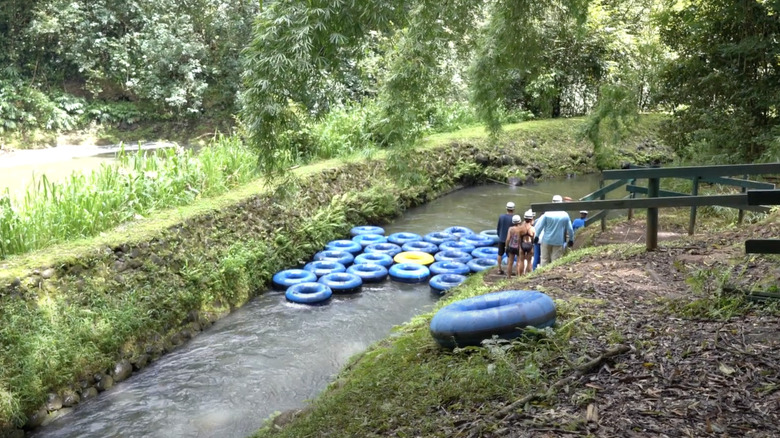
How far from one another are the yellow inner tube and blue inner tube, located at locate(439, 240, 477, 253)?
0.60 meters

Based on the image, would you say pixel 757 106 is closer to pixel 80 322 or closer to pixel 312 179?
pixel 312 179

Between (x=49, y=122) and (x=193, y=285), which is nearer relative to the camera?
(x=193, y=285)

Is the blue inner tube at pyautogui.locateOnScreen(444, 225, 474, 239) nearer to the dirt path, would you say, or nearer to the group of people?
the group of people

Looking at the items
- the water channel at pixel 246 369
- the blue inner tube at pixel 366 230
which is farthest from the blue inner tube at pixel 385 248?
→ the water channel at pixel 246 369

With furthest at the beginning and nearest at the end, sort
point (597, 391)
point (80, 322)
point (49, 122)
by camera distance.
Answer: point (49, 122)
point (80, 322)
point (597, 391)

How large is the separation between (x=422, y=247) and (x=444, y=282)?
96.0 inches

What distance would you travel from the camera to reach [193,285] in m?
9.68

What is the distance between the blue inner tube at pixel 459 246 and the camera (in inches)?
510

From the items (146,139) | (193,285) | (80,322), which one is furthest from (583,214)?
(146,139)

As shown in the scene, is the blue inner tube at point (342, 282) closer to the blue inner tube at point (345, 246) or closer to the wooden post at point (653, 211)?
the blue inner tube at point (345, 246)

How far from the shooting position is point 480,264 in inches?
460

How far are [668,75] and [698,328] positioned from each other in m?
10.7

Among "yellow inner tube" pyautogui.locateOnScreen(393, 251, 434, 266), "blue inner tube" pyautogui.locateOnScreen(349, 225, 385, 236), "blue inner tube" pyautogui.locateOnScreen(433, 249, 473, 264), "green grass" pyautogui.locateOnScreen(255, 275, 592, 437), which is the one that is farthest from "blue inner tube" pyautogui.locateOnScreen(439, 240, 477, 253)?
"green grass" pyautogui.locateOnScreen(255, 275, 592, 437)

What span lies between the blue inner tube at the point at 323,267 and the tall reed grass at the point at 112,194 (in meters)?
2.32
